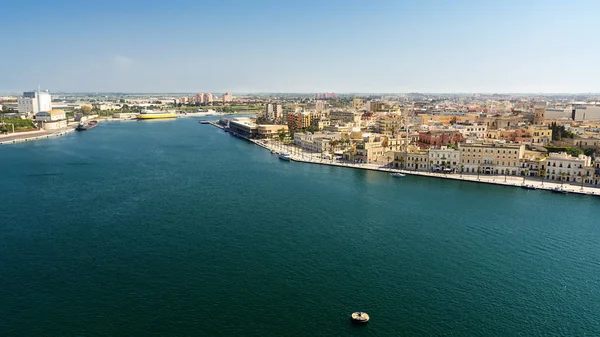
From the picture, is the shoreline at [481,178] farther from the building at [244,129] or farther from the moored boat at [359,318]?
the moored boat at [359,318]

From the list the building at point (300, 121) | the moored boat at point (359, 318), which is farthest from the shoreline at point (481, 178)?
the building at point (300, 121)

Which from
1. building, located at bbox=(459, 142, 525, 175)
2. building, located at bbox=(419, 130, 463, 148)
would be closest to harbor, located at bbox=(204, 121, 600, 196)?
building, located at bbox=(459, 142, 525, 175)

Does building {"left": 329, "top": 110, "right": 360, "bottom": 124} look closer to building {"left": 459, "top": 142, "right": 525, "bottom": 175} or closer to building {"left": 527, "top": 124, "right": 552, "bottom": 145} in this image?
building {"left": 527, "top": 124, "right": 552, "bottom": 145}

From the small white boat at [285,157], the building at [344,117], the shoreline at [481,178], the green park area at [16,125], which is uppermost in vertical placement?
the building at [344,117]

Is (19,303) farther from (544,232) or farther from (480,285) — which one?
(544,232)

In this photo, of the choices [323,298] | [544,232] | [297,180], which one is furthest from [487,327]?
[297,180]

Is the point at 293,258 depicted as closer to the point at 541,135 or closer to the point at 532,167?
the point at 532,167

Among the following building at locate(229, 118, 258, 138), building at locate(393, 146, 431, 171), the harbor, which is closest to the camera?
the harbor
